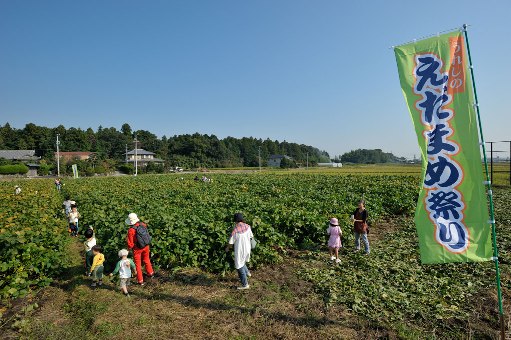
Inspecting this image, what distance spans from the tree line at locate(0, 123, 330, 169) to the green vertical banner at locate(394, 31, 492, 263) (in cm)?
8235

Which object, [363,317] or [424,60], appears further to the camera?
[363,317]

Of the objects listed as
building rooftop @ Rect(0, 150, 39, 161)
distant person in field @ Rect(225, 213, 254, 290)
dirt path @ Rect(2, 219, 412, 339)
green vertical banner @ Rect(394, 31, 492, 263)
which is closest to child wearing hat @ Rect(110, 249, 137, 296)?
dirt path @ Rect(2, 219, 412, 339)

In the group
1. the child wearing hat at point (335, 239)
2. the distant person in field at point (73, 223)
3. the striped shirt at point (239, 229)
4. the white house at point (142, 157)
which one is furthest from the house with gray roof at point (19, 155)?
the child wearing hat at point (335, 239)

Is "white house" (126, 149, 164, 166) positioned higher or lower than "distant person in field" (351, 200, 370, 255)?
higher

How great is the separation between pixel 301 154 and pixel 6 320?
155 meters

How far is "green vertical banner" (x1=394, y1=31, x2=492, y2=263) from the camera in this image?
15.2 feet

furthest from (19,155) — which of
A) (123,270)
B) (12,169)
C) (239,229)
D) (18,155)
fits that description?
(239,229)

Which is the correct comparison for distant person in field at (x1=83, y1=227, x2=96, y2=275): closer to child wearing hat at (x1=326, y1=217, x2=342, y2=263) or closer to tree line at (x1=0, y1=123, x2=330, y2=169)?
child wearing hat at (x1=326, y1=217, x2=342, y2=263)

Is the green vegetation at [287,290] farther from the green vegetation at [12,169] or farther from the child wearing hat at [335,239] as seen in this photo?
the green vegetation at [12,169]

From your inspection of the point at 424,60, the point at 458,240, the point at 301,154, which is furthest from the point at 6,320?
the point at 301,154

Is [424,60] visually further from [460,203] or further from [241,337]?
[241,337]

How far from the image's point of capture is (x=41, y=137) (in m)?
92.6

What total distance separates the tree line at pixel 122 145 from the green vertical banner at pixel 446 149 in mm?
82349

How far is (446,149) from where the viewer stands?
4727mm
